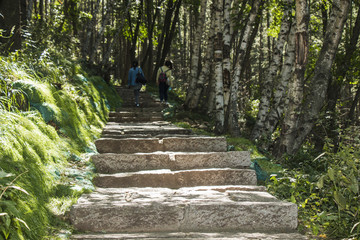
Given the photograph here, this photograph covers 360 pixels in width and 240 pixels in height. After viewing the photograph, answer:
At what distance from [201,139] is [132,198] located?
271cm

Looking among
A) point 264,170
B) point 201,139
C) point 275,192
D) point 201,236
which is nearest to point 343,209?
point 275,192

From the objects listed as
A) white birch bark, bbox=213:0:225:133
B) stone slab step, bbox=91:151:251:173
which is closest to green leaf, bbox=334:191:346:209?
stone slab step, bbox=91:151:251:173

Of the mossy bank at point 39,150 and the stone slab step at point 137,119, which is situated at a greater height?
the mossy bank at point 39,150

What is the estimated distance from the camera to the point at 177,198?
4820 millimetres

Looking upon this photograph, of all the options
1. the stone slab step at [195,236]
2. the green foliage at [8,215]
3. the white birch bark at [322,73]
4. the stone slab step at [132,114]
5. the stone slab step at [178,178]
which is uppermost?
the white birch bark at [322,73]

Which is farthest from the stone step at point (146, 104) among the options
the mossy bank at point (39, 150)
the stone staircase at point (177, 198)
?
the stone staircase at point (177, 198)

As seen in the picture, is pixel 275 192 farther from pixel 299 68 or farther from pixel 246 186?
pixel 299 68

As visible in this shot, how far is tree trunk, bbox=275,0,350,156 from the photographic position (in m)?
7.70

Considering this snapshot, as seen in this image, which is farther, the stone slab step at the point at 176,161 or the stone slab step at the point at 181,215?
the stone slab step at the point at 176,161

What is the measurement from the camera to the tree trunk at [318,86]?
770cm

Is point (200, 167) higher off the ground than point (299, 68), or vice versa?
point (299, 68)

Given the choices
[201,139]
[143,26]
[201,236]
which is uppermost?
[143,26]

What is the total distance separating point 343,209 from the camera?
14.1 ft

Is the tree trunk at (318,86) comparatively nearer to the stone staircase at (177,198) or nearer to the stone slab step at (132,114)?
the stone staircase at (177,198)
